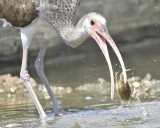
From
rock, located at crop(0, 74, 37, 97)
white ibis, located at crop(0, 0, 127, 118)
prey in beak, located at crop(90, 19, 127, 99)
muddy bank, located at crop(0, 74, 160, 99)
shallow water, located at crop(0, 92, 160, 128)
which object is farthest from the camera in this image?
rock, located at crop(0, 74, 37, 97)

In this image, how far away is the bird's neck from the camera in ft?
22.4

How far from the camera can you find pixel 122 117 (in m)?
5.98

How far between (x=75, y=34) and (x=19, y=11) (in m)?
1.20

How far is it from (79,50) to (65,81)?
9.41ft

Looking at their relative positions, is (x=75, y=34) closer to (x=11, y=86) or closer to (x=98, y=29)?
(x=98, y=29)

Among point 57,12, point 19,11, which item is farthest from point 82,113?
point 19,11

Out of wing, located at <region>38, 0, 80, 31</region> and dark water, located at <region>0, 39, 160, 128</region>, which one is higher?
wing, located at <region>38, 0, 80, 31</region>

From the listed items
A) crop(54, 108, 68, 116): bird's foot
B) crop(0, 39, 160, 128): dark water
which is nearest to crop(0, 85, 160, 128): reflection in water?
crop(0, 39, 160, 128): dark water

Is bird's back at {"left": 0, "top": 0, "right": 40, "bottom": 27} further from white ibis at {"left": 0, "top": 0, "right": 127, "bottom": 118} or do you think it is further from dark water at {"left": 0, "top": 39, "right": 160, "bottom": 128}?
dark water at {"left": 0, "top": 39, "right": 160, "bottom": 128}

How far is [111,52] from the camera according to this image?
13297 mm

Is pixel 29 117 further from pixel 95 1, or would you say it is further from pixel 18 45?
pixel 95 1

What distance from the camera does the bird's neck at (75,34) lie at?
682 centimetres

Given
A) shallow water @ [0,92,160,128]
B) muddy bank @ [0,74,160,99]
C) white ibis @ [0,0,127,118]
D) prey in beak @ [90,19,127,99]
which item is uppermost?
white ibis @ [0,0,127,118]

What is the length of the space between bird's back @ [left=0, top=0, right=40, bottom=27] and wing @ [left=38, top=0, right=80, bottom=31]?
13 centimetres
